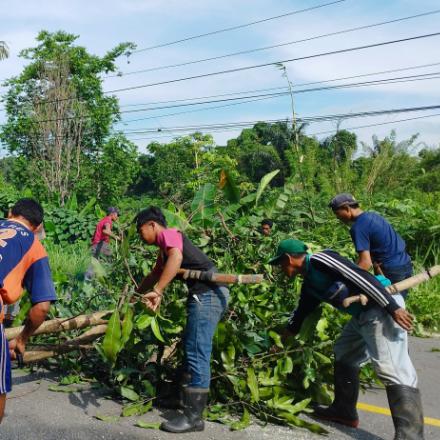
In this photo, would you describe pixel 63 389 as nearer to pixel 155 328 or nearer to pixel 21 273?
pixel 155 328

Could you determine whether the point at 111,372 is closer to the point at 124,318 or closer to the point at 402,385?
the point at 124,318

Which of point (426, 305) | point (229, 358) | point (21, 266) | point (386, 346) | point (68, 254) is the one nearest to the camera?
point (21, 266)

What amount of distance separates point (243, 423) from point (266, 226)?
77.2 inches

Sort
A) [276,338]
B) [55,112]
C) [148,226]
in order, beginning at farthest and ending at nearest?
[55,112] < [276,338] < [148,226]

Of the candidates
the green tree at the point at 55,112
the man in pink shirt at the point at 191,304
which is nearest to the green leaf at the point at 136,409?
the man in pink shirt at the point at 191,304

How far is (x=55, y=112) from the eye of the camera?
27.5 metres

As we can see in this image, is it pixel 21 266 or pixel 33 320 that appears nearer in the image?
pixel 21 266

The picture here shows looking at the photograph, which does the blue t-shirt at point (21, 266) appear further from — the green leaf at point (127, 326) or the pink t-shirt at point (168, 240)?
the pink t-shirt at point (168, 240)

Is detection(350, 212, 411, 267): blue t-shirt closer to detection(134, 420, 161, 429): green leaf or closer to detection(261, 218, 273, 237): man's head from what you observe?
detection(261, 218, 273, 237): man's head

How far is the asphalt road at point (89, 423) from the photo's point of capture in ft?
15.1

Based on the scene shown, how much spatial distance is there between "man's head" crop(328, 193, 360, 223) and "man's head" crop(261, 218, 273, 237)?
2.06 feet

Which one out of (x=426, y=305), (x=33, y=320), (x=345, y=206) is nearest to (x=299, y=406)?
(x=345, y=206)

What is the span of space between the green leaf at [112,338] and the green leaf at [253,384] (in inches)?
44.0

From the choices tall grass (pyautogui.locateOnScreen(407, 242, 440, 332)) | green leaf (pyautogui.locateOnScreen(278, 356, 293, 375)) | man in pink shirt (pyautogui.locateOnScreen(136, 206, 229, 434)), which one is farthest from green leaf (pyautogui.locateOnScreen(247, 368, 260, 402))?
tall grass (pyautogui.locateOnScreen(407, 242, 440, 332))
